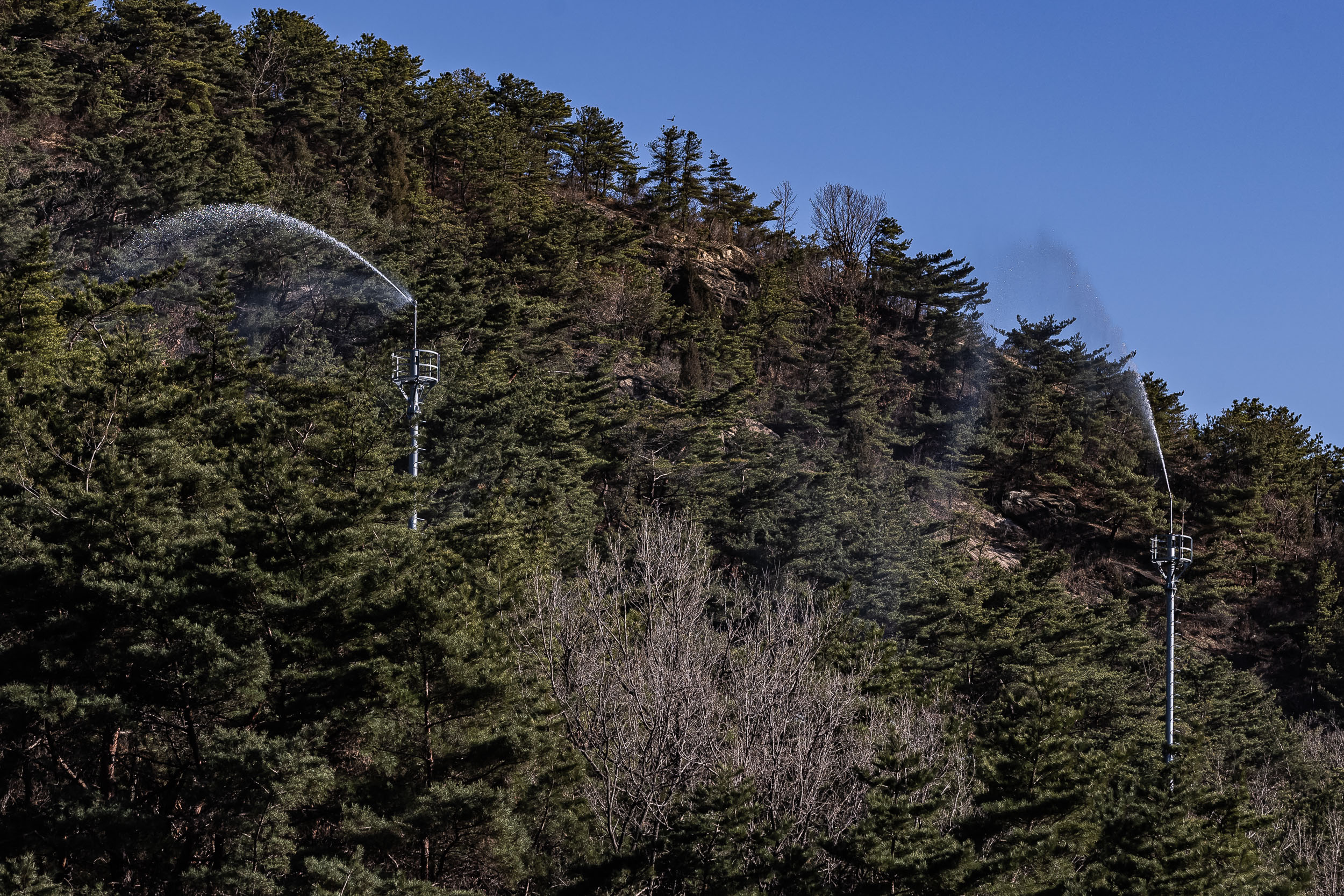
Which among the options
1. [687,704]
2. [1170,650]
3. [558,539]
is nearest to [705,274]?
[558,539]

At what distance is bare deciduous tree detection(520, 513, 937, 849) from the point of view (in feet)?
57.8

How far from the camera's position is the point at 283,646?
16.5 m

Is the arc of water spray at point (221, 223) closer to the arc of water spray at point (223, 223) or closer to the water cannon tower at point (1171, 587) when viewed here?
the arc of water spray at point (223, 223)

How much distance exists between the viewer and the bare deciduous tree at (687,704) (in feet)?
57.8

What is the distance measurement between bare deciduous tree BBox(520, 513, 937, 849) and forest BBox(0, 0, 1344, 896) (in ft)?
0.46

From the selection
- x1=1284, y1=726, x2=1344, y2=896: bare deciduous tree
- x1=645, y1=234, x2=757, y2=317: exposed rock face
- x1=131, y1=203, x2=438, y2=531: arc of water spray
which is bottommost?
x1=1284, y1=726, x2=1344, y2=896: bare deciduous tree

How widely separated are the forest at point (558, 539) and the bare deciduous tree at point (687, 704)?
0.14m

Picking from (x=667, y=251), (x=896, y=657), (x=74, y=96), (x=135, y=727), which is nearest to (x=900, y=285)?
(x=667, y=251)

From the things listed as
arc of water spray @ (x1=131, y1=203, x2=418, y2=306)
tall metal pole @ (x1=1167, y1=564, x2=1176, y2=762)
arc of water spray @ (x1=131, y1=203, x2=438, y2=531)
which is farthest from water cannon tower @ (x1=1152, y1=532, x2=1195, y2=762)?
arc of water spray @ (x1=131, y1=203, x2=418, y2=306)

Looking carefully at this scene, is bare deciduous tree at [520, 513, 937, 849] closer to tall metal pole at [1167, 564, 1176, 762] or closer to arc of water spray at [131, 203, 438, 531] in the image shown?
tall metal pole at [1167, 564, 1176, 762]

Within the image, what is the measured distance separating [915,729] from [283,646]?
1391 cm

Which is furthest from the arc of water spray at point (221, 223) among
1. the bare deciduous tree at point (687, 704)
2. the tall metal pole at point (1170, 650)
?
the tall metal pole at point (1170, 650)

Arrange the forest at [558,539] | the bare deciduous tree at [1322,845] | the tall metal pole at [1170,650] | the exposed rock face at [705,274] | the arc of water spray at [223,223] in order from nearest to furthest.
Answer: the forest at [558,539] → the tall metal pole at [1170,650] → the bare deciduous tree at [1322,845] → the arc of water spray at [223,223] → the exposed rock face at [705,274]

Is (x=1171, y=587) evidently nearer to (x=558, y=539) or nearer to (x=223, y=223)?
(x=558, y=539)
